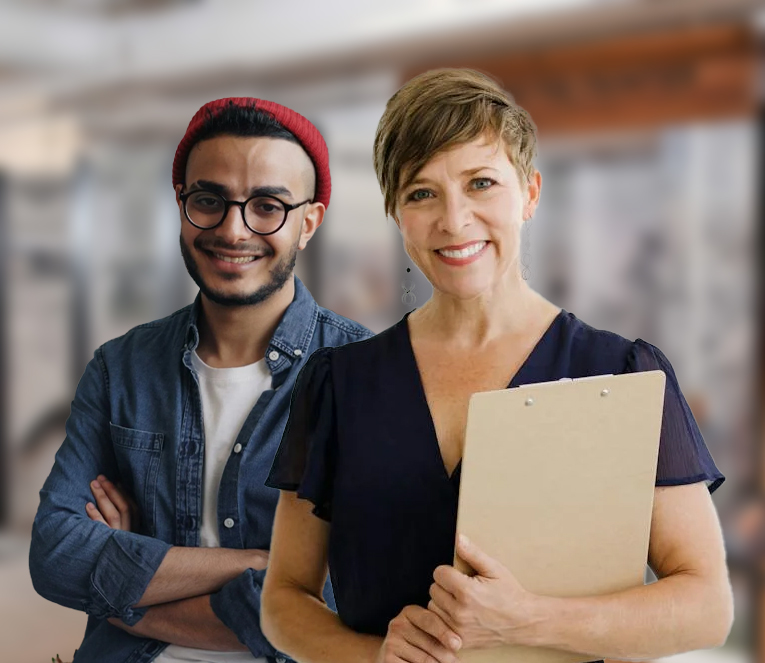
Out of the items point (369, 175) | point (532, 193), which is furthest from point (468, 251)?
point (369, 175)

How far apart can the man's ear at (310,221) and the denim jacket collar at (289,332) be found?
7cm

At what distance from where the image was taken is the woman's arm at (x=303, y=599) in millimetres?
1203

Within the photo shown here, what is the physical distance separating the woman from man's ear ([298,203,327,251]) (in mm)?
320

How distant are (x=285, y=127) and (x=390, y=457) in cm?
61

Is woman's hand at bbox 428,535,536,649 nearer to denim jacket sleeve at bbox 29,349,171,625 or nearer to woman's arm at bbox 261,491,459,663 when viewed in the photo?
woman's arm at bbox 261,491,459,663

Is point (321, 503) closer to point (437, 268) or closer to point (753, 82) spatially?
point (437, 268)

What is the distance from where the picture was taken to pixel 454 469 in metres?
1.15

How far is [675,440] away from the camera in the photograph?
3.61ft

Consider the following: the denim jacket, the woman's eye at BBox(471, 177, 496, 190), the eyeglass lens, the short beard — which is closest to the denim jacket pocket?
the denim jacket

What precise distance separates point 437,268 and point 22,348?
4.73ft

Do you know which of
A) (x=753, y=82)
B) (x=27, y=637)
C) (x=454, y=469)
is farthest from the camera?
(x=753, y=82)

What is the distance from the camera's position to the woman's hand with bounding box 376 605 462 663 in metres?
1.06

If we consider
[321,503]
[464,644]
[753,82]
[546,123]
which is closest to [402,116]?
[321,503]

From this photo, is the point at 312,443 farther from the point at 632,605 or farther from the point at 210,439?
the point at 632,605
